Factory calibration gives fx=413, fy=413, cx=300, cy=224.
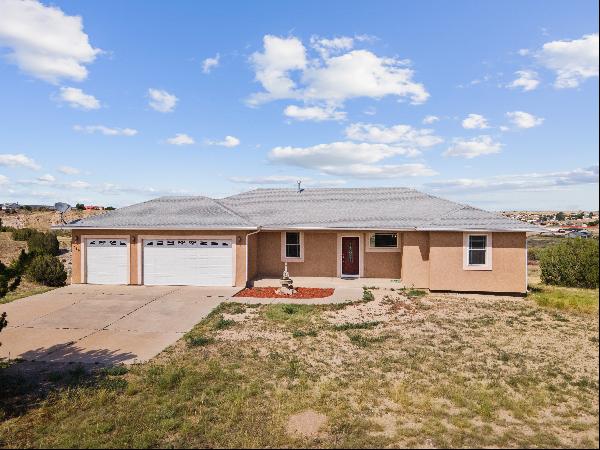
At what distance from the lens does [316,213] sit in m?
20.6

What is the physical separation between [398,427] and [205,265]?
522 inches

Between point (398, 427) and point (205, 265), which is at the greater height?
point (205, 265)

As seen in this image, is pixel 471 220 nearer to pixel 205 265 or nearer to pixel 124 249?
pixel 205 265

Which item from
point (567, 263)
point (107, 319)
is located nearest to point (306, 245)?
point (107, 319)

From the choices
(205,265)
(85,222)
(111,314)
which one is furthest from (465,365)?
(85,222)

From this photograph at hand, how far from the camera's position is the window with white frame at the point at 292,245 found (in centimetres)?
1994

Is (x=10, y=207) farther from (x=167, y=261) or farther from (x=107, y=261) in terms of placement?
(x=167, y=261)

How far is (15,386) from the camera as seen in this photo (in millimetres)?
7984

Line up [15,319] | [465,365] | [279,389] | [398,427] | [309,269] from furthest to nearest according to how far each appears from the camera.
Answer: [309,269] → [15,319] → [465,365] → [279,389] → [398,427]

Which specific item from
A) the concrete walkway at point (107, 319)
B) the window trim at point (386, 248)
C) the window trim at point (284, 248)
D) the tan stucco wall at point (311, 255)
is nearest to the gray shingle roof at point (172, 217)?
the tan stucco wall at point (311, 255)

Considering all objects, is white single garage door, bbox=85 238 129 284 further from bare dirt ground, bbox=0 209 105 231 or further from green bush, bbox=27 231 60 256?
bare dirt ground, bbox=0 209 105 231

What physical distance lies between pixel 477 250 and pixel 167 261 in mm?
13304

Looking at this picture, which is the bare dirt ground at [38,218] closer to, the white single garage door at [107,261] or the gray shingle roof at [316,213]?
the gray shingle roof at [316,213]

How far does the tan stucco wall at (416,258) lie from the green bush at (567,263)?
7.90 meters
